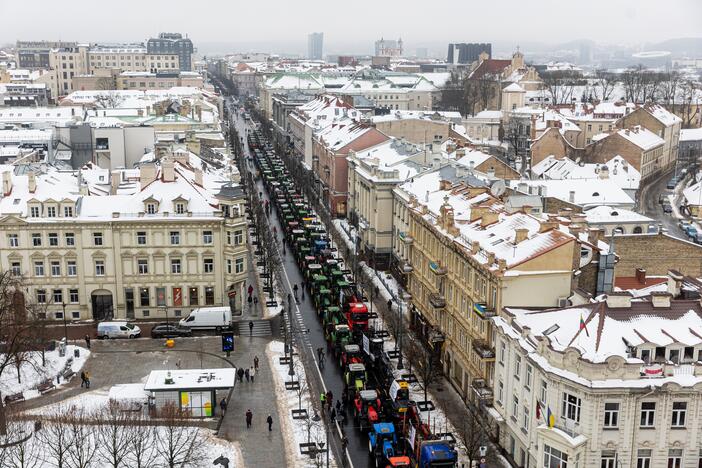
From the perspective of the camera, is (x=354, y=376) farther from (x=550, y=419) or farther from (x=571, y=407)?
(x=571, y=407)

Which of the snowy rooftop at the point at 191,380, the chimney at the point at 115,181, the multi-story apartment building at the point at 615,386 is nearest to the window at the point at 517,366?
the multi-story apartment building at the point at 615,386

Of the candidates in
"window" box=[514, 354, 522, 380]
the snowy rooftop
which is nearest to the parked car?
the snowy rooftop

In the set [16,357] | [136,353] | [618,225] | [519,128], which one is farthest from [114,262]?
[519,128]

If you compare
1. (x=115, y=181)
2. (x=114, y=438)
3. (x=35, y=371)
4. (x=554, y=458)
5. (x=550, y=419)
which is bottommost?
(x=35, y=371)

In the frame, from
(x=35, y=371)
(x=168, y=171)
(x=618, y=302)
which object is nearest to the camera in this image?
(x=618, y=302)

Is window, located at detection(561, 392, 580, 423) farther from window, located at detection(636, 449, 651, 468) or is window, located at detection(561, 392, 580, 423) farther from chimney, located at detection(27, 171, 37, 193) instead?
chimney, located at detection(27, 171, 37, 193)

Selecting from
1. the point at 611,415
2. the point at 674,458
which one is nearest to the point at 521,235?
the point at 611,415

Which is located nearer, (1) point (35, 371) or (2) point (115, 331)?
(1) point (35, 371)
